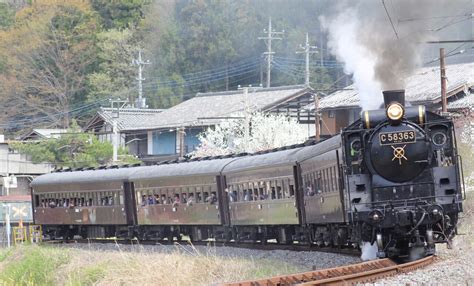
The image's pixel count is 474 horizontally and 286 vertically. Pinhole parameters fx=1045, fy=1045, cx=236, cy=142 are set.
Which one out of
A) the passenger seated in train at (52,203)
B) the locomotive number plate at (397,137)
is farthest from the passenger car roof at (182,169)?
the locomotive number plate at (397,137)

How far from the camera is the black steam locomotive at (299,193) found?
16516mm

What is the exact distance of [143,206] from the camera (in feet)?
104

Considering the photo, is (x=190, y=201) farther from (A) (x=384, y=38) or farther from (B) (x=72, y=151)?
(B) (x=72, y=151)

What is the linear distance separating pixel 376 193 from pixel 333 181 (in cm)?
223

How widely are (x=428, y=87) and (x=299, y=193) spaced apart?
18.7 metres

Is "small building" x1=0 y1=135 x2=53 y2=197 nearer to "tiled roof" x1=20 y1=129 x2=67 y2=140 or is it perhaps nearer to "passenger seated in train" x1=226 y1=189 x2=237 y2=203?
"tiled roof" x1=20 y1=129 x2=67 y2=140

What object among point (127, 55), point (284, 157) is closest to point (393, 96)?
point (284, 157)

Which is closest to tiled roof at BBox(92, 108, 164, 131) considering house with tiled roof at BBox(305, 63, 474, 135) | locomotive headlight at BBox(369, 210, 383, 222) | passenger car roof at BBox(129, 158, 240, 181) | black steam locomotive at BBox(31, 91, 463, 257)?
house with tiled roof at BBox(305, 63, 474, 135)

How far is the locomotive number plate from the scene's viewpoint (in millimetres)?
16375

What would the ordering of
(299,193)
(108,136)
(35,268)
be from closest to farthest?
(299,193) < (35,268) < (108,136)

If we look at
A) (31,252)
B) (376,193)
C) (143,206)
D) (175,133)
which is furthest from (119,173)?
(175,133)

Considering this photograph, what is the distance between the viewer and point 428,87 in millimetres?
40000

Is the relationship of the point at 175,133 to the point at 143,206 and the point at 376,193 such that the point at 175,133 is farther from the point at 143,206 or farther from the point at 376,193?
the point at 376,193

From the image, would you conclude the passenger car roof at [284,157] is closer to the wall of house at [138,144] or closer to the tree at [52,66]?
the wall of house at [138,144]
